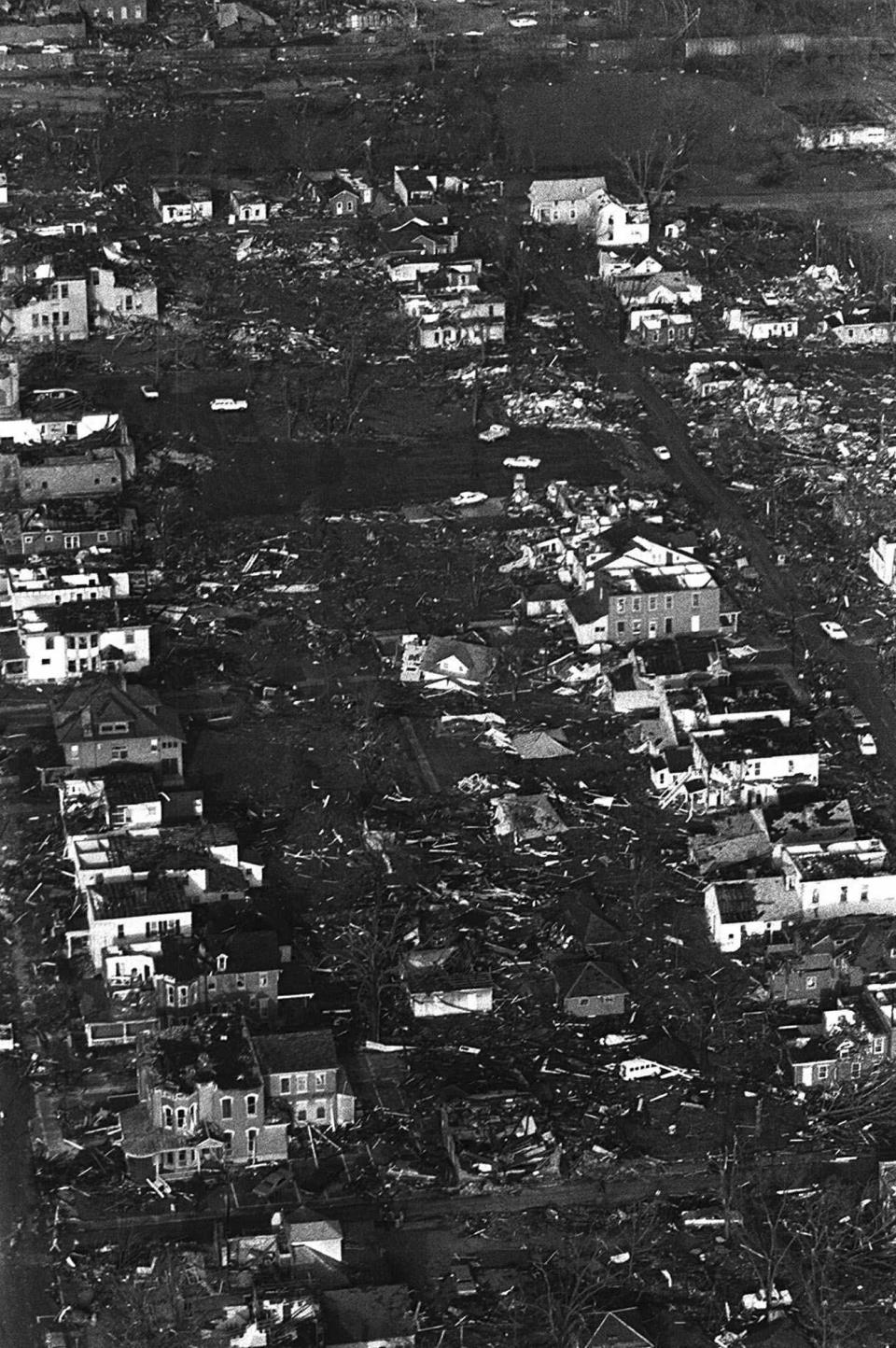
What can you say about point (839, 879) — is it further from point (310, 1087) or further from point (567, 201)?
point (567, 201)

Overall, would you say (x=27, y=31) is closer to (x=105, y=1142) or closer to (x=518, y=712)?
(x=518, y=712)

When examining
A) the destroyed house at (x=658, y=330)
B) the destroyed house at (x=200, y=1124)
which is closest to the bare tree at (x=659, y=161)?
the destroyed house at (x=658, y=330)

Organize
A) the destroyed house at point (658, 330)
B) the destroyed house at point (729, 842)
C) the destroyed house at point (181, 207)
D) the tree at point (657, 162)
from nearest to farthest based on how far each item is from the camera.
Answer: the destroyed house at point (729, 842) → the destroyed house at point (658, 330) → the destroyed house at point (181, 207) → the tree at point (657, 162)

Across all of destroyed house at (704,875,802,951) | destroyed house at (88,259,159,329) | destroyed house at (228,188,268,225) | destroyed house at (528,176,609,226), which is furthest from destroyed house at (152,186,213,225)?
destroyed house at (704,875,802,951)

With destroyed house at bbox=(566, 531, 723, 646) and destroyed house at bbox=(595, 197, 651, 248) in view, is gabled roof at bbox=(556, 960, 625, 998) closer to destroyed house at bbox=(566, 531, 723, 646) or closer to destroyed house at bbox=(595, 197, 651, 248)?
destroyed house at bbox=(566, 531, 723, 646)

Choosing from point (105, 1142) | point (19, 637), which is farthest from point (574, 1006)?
point (19, 637)

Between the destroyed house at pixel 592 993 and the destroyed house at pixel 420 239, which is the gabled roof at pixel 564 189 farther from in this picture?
the destroyed house at pixel 592 993
